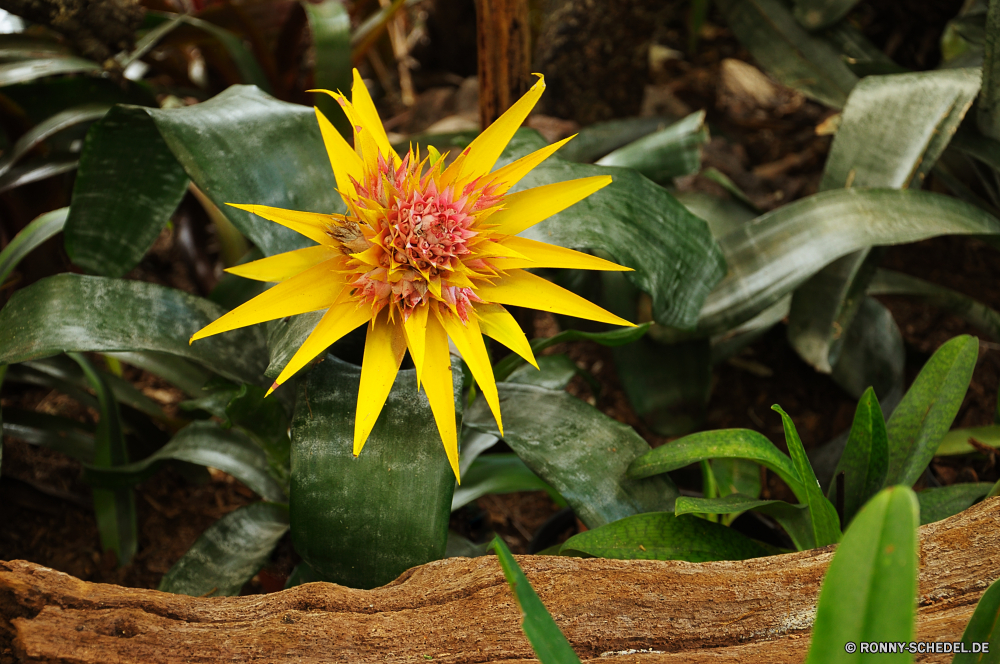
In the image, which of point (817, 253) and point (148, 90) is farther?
point (148, 90)

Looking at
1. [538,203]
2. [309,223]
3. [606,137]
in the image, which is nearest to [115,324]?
[309,223]

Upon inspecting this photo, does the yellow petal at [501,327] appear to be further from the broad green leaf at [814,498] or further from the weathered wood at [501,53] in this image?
the weathered wood at [501,53]

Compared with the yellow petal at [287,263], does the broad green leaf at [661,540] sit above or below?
below

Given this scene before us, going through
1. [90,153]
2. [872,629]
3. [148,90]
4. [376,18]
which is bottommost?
[872,629]

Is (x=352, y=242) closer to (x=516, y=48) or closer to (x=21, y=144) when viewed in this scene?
(x=516, y=48)

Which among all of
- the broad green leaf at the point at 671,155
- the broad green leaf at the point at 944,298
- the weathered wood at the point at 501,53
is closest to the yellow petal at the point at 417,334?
the weathered wood at the point at 501,53

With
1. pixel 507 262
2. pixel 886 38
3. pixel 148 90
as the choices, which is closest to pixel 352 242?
pixel 507 262

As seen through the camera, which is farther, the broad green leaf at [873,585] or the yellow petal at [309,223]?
the yellow petal at [309,223]
